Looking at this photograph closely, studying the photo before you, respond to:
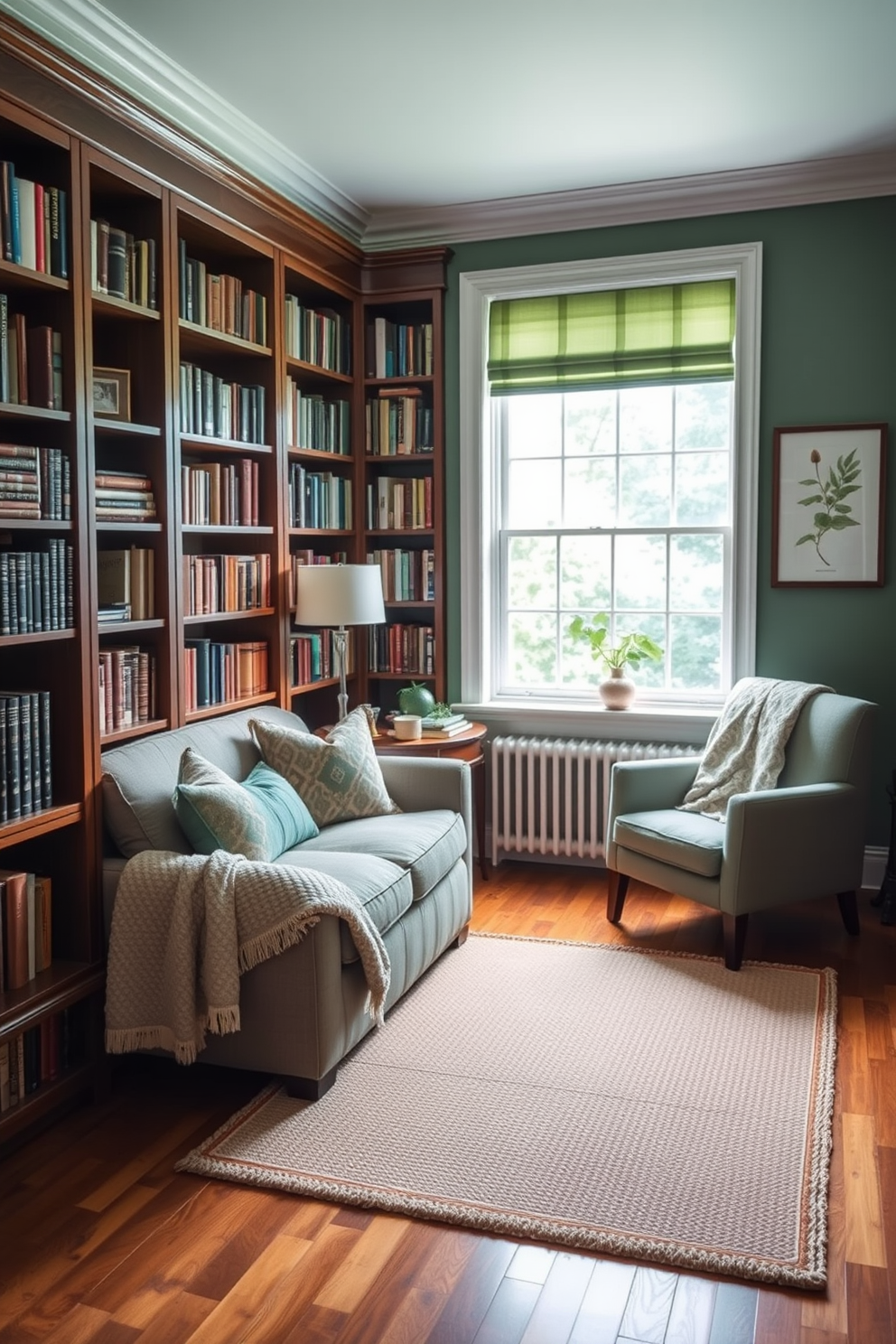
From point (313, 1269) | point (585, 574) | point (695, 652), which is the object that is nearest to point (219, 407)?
point (585, 574)

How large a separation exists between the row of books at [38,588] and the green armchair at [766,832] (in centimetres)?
215

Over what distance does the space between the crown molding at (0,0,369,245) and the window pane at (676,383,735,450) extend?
1640mm

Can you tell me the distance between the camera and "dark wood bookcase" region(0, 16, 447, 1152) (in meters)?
2.89

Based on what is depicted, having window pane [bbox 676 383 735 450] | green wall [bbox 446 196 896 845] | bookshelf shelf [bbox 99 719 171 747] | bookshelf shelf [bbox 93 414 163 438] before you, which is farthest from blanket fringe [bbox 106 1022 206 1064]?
window pane [bbox 676 383 735 450]

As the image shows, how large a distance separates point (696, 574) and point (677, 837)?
4.64 feet

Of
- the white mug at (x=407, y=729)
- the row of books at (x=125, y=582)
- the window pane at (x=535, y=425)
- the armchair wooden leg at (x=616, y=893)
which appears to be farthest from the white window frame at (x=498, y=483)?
the row of books at (x=125, y=582)

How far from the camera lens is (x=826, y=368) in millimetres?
4461

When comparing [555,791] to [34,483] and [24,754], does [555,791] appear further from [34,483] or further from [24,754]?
[34,483]

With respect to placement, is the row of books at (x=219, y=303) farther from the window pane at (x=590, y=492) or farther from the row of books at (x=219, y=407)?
the window pane at (x=590, y=492)

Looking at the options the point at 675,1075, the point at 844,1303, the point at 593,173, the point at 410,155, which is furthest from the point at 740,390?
the point at 844,1303

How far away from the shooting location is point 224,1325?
202 centimetres

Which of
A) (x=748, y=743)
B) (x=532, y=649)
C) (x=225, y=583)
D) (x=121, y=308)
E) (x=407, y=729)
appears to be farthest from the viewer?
(x=532, y=649)

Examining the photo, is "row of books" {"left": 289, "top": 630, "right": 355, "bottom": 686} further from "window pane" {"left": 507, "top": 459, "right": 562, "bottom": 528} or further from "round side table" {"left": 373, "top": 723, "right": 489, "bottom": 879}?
"window pane" {"left": 507, "top": 459, "right": 562, "bottom": 528}

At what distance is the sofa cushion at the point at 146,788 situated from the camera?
119 inches
